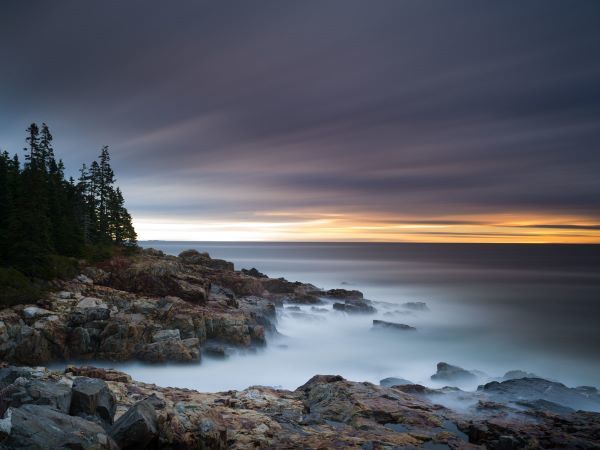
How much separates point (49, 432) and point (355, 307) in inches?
1651

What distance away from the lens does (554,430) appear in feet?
42.9

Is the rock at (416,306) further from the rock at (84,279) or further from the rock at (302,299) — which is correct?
the rock at (84,279)

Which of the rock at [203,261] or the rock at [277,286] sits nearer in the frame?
the rock at [203,261]

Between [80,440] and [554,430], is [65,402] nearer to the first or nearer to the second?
[80,440]

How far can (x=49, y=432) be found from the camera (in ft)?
24.5

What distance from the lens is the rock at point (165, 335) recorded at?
2325 centimetres

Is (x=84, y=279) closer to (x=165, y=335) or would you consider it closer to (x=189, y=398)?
(x=165, y=335)

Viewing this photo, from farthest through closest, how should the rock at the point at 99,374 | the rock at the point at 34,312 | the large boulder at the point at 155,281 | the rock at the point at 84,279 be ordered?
the large boulder at the point at 155,281
the rock at the point at 84,279
the rock at the point at 34,312
the rock at the point at 99,374

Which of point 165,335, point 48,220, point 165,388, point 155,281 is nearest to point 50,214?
point 48,220

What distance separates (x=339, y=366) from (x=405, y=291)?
49.7 meters

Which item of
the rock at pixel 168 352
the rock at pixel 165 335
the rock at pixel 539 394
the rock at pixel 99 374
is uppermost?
the rock at pixel 99 374

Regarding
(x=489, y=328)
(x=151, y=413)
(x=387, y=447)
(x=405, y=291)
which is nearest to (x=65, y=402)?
(x=151, y=413)

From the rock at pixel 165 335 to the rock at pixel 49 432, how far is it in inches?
607

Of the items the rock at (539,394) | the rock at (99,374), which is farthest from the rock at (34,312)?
the rock at (539,394)
